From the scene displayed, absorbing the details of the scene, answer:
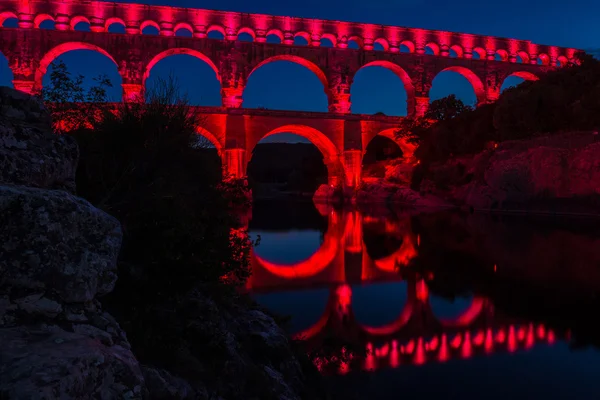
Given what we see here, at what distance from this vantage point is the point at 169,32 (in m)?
30.8

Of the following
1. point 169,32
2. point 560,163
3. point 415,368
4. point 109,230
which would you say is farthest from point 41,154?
point 169,32

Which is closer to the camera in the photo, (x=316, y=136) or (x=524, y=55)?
(x=316, y=136)

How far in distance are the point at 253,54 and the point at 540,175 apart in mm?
20937

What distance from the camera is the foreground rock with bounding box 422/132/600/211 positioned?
1859 centimetres

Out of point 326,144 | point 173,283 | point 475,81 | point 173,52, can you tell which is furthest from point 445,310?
point 475,81

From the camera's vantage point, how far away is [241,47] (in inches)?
1208

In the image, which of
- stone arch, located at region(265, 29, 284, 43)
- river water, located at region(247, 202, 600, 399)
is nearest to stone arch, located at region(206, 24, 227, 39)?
stone arch, located at region(265, 29, 284, 43)

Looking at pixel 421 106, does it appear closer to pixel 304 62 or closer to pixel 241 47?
pixel 304 62

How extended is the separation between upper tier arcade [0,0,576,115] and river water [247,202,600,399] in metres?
21.5

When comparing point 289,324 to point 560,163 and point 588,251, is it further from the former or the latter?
point 560,163

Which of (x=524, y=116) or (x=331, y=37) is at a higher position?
(x=331, y=37)

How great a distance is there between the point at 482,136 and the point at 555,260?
19.3 metres

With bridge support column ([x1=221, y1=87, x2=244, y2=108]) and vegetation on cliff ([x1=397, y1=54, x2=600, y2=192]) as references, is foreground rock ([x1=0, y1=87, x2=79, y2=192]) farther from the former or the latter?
bridge support column ([x1=221, y1=87, x2=244, y2=108])

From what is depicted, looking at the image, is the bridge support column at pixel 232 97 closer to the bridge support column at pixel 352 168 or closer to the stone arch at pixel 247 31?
the stone arch at pixel 247 31
